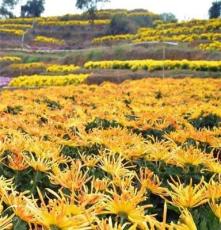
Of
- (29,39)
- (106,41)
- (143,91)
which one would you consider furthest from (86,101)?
(29,39)

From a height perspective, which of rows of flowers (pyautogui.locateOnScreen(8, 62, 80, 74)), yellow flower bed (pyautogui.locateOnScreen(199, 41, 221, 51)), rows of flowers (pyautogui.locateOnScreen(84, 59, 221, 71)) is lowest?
rows of flowers (pyautogui.locateOnScreen(8, 62, 80, 74))

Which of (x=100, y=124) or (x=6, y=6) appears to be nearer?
(x=100, y=124)

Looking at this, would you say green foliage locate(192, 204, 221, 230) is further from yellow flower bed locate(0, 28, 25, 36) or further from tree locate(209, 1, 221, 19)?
tree locate(209, 1, 221, 19)

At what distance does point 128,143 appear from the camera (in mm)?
2920

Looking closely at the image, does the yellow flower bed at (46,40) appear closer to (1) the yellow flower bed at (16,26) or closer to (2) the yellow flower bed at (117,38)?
(2) the yellow flower bed at (117,38)

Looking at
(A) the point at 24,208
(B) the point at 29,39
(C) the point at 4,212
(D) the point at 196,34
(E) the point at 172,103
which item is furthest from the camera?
(B) the point at 29,39

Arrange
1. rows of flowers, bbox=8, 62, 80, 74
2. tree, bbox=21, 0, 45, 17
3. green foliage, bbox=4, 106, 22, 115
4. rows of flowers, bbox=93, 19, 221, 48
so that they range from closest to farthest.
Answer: green foliage, bbox=4, 106, 22, 115 < rows of flowers, bbox=8, 62, 80, 74 < rows of flowers, bbox=93, 19, 221, 48 < tree, bbox=21, 0, 45, 17

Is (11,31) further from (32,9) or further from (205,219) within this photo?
(205,219)

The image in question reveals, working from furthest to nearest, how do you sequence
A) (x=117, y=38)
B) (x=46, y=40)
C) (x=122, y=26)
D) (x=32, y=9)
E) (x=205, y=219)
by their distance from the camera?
(x=32, y=9) → (x=122, y=26) → (x=46, y=40) → (x=117, y=38) → (x=205, y=219)

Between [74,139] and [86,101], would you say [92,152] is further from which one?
[86,101]

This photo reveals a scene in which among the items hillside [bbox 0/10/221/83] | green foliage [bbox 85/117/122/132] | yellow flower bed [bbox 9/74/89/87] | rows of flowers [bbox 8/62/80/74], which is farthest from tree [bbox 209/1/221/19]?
green foliage [bbox 85/117/122/132]

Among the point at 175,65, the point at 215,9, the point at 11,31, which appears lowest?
the point at 11,31

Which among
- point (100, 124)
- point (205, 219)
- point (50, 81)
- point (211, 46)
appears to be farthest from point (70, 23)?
point (205, 219)

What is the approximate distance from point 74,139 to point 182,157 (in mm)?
920
